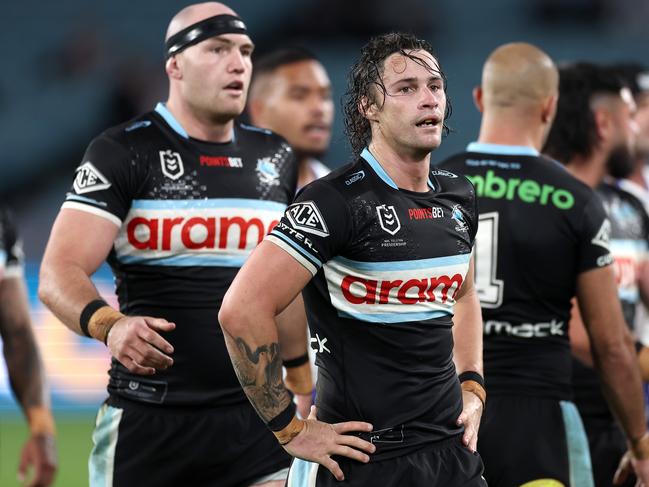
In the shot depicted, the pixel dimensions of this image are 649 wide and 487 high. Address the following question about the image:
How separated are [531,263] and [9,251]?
2450 mm

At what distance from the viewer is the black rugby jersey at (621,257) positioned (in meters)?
5.27

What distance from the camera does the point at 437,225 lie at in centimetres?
359

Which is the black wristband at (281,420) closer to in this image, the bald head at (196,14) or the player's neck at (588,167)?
the bald head at (196,14)

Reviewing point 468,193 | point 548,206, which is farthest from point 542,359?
point 468,193

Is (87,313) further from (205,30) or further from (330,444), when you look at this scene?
(205,30)


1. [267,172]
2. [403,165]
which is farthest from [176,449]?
[403,165]

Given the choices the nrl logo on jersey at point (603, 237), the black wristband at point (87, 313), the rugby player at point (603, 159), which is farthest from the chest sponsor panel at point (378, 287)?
the rugby player at point (603, 159)

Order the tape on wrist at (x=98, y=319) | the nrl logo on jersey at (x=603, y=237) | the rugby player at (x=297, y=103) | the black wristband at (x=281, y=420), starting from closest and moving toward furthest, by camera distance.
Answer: the black wristband at (x=281, y=420) → the tape on wrist at (x=98, y=319) → the nrl logo on jersey at (x=603, y=237) → the rugby player at (x=297, y=103)

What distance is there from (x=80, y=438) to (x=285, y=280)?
24.6ft

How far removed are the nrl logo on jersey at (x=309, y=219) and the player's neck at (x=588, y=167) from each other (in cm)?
253

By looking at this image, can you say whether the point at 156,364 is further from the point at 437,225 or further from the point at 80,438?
the point at 80,438

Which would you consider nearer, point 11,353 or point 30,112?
point 11,353

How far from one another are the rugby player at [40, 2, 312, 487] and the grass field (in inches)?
179

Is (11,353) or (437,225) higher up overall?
(437,225)
